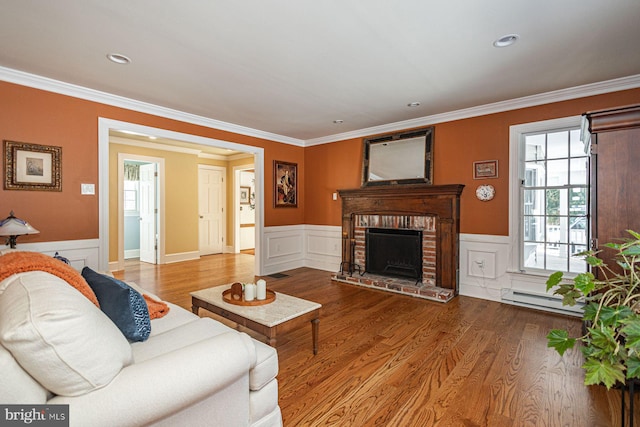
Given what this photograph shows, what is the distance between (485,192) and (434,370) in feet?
8.41

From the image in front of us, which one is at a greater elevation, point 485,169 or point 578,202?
point 485,169

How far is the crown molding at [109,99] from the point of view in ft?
9.85

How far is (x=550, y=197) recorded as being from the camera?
3.73 meters

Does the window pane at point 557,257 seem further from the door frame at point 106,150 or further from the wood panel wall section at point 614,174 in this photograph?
the door frame at point 106,150

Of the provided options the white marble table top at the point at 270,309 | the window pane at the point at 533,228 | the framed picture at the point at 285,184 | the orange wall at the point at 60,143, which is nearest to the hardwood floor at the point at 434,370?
the white marble table top at the point at 270,309

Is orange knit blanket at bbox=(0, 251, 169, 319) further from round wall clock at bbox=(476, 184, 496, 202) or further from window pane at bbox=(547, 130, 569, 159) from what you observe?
window pane at bbox=(547, 130, 569, 159)

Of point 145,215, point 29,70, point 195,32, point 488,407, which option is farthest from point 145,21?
point 145,215

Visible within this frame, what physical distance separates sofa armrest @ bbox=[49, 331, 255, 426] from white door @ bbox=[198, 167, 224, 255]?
6.63 meters

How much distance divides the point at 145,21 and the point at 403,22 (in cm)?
179

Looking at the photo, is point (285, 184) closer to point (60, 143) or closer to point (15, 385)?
point (60, 143)

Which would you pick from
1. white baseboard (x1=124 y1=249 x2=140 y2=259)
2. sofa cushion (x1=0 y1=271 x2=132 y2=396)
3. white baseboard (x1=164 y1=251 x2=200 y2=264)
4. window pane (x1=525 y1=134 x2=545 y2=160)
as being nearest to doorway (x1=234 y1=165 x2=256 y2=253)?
white baseboard (x1=164 y1=251 x2=200 y2=264)

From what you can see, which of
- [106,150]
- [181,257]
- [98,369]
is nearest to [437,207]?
[98,369]

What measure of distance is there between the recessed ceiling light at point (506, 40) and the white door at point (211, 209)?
6.58 metres

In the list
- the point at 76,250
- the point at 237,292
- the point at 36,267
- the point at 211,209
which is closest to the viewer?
the point at 36,267
